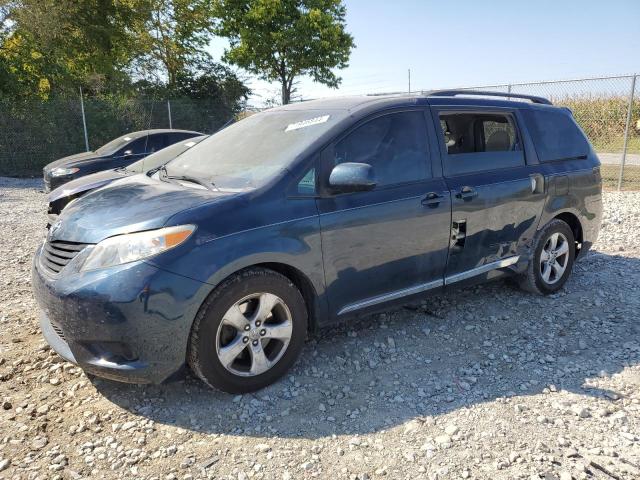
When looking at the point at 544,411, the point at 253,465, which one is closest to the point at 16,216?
the point at 253,465

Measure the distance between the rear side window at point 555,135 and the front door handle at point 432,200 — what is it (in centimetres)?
138

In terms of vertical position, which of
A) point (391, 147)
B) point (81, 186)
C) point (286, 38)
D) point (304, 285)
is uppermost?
point (286, 38)

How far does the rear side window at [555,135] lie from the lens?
447 cm

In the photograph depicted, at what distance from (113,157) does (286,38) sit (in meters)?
13.5

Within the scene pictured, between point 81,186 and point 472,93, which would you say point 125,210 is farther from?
point 81,186

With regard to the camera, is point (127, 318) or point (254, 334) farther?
point (254, 334)

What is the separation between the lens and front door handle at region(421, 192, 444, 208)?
3.60 metres

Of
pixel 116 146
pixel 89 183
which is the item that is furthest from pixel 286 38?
pixel 89 183

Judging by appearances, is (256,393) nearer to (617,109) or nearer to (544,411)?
(544,411)

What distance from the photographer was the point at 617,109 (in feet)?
38.7

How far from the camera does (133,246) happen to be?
268cm

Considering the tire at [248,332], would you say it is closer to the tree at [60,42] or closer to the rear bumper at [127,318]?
the rear bumper at [127,318]

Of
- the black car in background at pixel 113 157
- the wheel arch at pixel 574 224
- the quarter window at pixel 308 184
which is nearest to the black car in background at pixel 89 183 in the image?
the black car in background at pixel 113 157

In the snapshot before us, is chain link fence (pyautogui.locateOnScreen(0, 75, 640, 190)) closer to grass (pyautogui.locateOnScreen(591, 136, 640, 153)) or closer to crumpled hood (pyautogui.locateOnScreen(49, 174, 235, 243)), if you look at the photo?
grass (pyautogui.locateOnScreen(591, 136, 640, 153))
